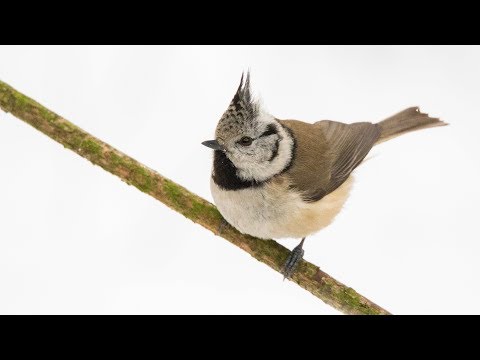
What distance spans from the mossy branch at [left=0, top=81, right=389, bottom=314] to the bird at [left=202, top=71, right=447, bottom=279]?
0.33 feet

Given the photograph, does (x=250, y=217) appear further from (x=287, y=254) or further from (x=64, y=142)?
(x=64, y=142)

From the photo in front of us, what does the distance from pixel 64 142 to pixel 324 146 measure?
5.24 ft

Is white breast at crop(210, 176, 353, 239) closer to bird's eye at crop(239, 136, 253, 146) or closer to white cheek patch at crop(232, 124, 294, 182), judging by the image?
white cheek patch at crop(232, 124, 294, 182)

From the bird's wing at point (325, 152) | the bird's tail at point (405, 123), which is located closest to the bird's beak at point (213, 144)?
the bird's wing at point (325, 152)

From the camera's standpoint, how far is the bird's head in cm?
300

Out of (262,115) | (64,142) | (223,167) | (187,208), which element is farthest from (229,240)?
(64,142)

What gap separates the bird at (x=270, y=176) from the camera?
9.93 ft

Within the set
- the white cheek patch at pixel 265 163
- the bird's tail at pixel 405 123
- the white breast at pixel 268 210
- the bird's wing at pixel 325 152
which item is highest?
the bird's tail at pixel 405 123

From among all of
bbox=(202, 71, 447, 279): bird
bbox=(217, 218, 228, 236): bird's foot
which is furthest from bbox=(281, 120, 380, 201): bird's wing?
bbox=(217, 218, 228, 236): bird's foot

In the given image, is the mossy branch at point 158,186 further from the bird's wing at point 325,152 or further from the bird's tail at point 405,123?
the bird's tail at point 405,123

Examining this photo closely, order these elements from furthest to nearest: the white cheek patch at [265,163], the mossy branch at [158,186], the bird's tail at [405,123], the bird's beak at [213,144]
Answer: the bird's tail at [405,123] → the mossy branch at [158,186] → the white cheek patch at [265,163] → the bird's beak at [213,144]

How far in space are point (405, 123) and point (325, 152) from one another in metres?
0.78

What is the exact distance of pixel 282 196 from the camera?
3184 mm

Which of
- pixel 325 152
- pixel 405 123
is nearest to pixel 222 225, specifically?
pixel 325 152
